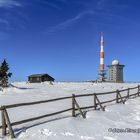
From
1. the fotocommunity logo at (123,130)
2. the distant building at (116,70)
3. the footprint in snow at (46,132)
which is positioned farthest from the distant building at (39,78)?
the footprint in snow at (46,132)

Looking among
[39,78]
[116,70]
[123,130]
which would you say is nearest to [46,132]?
[123,130]

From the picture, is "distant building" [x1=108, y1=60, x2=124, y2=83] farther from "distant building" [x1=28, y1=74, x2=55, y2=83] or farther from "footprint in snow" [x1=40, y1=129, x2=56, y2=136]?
"footprint in snow" [x1=40, y1=129, x2=56, y2=136]

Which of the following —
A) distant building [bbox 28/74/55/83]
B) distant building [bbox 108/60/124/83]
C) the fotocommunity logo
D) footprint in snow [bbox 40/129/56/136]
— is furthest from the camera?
distant building [bbox 108/60/124/83]

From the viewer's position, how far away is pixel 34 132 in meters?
11.6

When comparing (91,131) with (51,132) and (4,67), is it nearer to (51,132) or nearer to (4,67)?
(51,132)

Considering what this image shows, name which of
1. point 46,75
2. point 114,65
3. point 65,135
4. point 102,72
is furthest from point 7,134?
point 114,65

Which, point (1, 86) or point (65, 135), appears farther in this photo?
point (1, 86)

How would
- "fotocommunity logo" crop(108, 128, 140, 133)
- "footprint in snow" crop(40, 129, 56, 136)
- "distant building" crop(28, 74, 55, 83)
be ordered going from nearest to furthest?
"footprint in snow" crop(40, 129, 56, 136) → "fotocommunity logo" crop(108, 128, 140, 133) → "distant building" crop(28, 74, 55, 83)

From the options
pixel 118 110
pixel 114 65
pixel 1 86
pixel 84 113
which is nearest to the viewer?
pixel 84 113

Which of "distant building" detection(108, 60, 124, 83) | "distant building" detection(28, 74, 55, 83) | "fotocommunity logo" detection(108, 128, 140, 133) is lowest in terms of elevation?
"fotocommunity logo" detection(108, 128, 140, 133)

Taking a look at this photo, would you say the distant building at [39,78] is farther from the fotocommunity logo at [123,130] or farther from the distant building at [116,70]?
the fotocommunity logo at [123,130]

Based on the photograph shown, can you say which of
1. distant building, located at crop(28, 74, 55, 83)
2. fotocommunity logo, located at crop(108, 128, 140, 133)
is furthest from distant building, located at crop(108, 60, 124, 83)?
fotocommunity logo, located at crop(108, 128, 140, 133)

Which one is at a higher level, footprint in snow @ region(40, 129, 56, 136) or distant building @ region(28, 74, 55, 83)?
distant building @ region(28, 74, 55, 83)

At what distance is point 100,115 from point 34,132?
5938 mm
